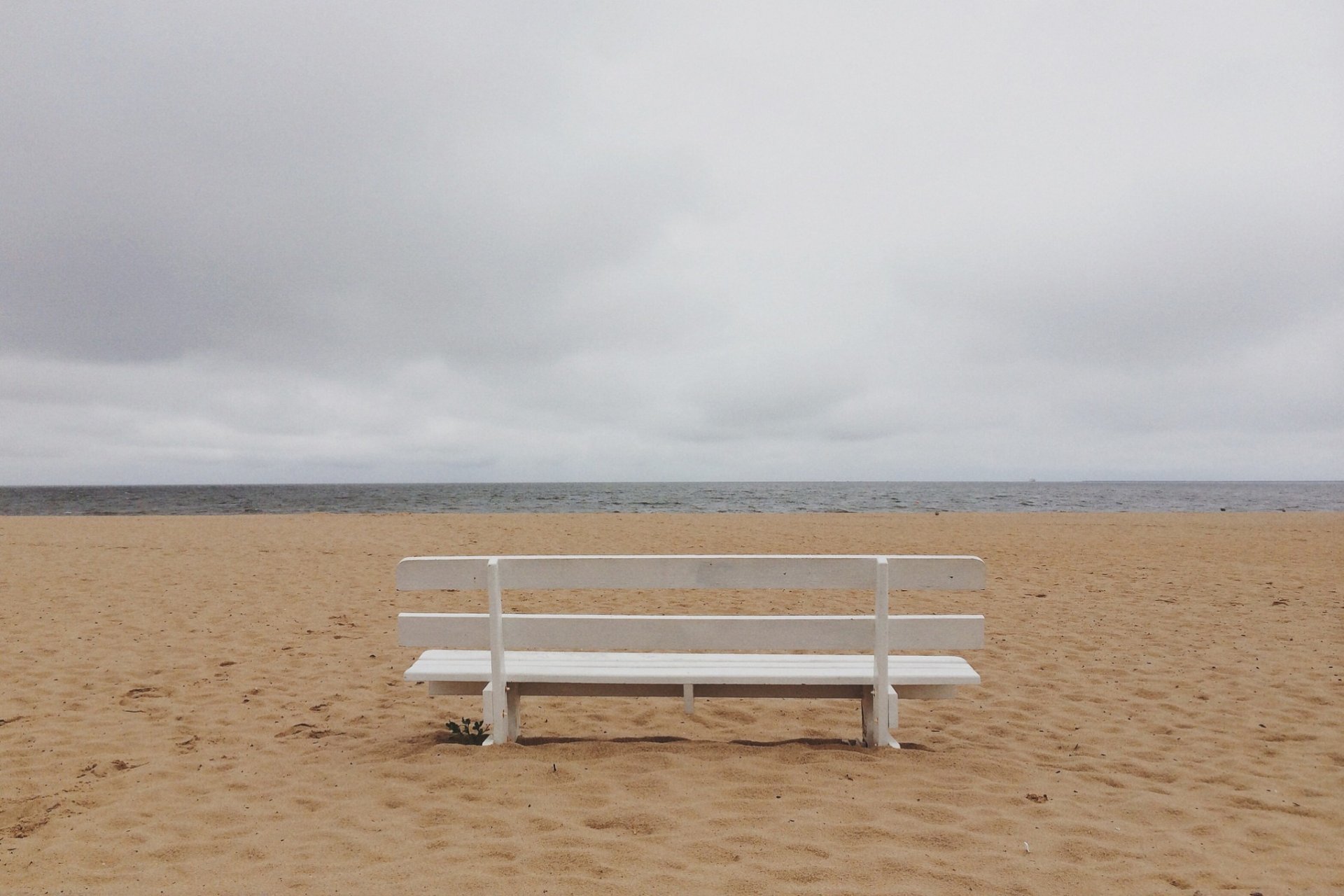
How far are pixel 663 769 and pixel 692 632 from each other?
77 centimetres

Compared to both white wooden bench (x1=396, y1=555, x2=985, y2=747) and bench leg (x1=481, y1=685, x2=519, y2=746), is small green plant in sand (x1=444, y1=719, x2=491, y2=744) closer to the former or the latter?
bench leg (x1=481, y1=685, x2=519, y2=746)

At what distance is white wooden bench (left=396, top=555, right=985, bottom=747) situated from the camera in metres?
4.07

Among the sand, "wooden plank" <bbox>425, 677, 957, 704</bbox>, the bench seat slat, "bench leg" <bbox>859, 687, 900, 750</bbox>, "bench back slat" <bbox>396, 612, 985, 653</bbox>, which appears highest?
"bench back slat" <bbox>396, 612, 985, 653</bbox>

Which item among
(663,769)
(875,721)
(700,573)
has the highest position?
(700,573)

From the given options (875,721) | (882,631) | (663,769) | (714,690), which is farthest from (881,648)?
(663,769)

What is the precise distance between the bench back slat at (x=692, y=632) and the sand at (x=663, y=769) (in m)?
0.68

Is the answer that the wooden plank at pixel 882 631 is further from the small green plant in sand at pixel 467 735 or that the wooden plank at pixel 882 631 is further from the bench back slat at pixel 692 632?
the small green plant in sand at pixel 467 735

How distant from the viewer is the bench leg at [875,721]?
169 inches

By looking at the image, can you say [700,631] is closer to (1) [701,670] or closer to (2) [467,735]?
(1) [701,670]

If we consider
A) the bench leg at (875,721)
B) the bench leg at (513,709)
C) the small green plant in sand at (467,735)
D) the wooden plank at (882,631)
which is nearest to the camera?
the wooden plank at (882,631)

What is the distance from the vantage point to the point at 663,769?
4.16 m

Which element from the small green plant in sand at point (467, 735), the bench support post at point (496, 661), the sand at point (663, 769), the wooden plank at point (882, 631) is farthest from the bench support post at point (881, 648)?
the small green plant in sand at point (467, 735)

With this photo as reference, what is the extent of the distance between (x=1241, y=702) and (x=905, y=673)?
3166mm

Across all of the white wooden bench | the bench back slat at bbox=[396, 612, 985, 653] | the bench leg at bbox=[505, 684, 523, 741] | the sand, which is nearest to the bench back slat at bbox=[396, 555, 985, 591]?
the white wooden bench
